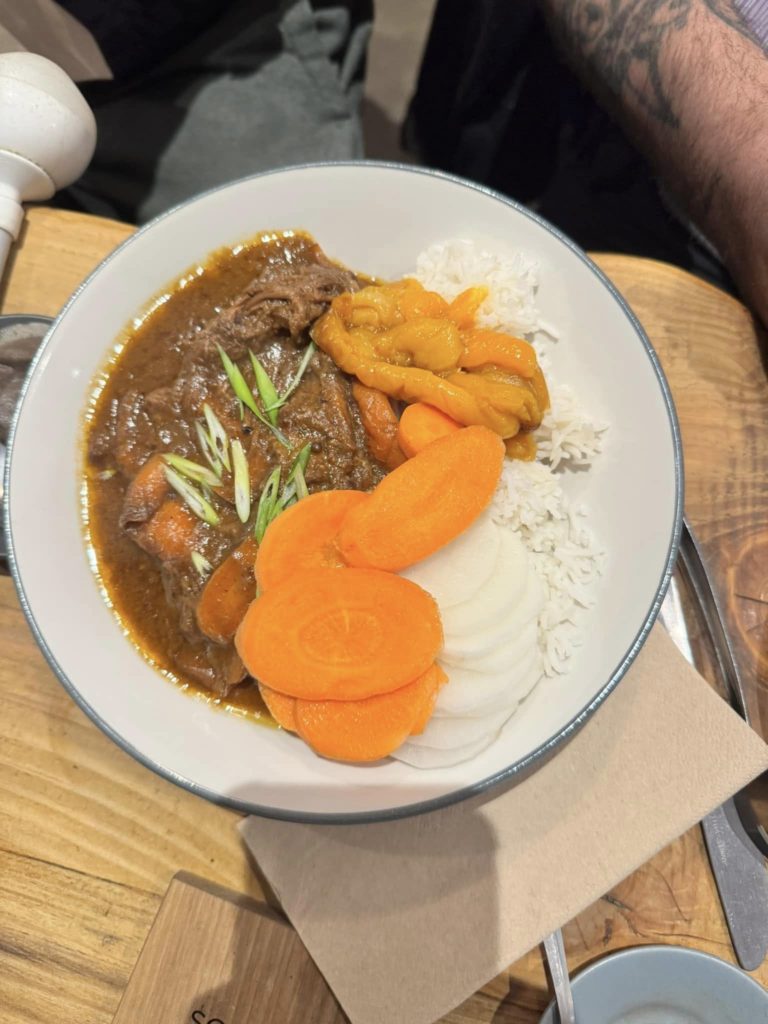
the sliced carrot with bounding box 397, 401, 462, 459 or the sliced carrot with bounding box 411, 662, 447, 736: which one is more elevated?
the sliced carrot with bounding box 397, 401, 462, 459

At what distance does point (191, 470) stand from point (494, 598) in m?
1.03

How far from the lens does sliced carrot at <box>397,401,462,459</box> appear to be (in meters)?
1.99

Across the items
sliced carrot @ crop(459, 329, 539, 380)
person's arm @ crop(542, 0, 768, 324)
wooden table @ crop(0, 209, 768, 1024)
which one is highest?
person's arm @ crop(542, 0, 768, 324)

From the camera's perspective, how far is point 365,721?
69.4 inches

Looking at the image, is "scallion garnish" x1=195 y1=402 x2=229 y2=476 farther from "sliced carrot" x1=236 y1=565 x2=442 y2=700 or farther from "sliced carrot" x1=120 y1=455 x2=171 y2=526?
"sliced carrot" x1=236 y1=565 x2=442 y2=700

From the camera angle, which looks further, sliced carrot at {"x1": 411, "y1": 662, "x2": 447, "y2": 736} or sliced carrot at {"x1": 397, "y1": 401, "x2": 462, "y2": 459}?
sliced carrot at {"x1": 397, "y1": 401, "x2": 462, "y2": 459}

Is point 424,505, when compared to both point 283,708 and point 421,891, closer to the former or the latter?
point 283,708

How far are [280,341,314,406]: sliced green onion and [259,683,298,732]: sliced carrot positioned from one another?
3.06ft

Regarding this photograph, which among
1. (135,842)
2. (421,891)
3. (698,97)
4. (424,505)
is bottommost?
(135,842)

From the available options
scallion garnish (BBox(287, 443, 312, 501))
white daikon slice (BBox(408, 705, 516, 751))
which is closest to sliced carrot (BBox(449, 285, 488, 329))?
scallion garnish (BBox(287, 443, 312, 501))

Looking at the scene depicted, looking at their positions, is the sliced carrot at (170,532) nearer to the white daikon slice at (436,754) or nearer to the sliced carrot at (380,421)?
the sliced carrot at (380,421)

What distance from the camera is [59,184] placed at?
2320 millimetres

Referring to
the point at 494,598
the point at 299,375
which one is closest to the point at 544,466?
the point at 494,598

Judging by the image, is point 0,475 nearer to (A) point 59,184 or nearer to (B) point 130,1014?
(A) point 59,184
